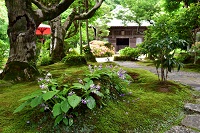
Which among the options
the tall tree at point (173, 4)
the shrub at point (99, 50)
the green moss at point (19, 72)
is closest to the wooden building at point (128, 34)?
the shrub at point (99, 50)

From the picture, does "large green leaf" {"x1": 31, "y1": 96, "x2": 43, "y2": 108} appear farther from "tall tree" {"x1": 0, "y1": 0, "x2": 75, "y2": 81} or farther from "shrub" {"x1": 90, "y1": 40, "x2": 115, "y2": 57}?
"shrub" {"x1": 90, "y1": 40, "x2": 115, "y2": 57}

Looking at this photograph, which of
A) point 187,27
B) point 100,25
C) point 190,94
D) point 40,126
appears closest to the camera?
point 40,126

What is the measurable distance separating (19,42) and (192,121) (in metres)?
3.64

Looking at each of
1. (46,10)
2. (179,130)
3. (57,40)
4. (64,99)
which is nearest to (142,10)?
(57,40)

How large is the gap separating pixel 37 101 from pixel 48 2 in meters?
5.74

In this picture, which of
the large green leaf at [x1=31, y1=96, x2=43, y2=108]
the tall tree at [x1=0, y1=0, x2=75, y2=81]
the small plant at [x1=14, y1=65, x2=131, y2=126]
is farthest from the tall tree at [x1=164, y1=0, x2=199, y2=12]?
the large green leaf at [x1=31, y1=96, x2=43, y2=108]

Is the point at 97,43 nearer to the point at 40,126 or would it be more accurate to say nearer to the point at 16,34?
the point at 16,34

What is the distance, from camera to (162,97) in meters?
3.72

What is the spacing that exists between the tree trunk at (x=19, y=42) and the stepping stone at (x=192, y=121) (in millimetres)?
3053

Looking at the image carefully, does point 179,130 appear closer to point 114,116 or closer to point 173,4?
point 114,116

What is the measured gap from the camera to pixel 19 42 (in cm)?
452

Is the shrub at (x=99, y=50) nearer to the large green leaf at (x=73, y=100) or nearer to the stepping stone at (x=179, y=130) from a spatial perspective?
the stepping stone at (x=179, y=130)

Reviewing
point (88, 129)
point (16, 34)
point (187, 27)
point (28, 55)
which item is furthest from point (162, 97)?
point (187, 27)

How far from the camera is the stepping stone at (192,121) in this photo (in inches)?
108
